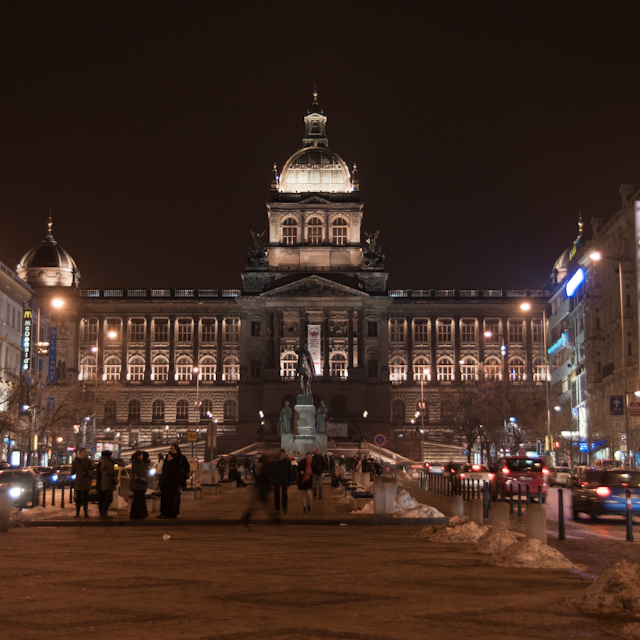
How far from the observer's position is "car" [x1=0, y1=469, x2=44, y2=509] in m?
34.8

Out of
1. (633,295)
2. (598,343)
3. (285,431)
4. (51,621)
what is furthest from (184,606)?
(598,343)

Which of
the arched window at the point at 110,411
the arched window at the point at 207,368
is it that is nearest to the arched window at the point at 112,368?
the arched window at the point at 110,411

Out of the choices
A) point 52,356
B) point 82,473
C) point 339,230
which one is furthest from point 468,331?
point 82,473

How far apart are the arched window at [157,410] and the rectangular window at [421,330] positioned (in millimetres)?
31101

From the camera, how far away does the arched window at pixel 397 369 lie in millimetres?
122125

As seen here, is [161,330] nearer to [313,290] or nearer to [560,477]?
[313,290]

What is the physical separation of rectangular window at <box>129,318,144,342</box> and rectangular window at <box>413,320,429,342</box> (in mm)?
32553

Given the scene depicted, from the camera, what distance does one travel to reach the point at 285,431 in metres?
72.7

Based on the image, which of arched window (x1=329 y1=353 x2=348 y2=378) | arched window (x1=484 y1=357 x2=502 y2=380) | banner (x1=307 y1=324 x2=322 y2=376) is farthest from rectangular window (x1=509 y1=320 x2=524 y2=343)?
banner (x1=307 y1=324 x2=322 y2=376)

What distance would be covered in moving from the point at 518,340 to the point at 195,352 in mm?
38530

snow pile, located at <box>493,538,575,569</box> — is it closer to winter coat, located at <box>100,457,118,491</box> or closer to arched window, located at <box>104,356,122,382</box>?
winter coat, located at <box>100,457,118,491</box>

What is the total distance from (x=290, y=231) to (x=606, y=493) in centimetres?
9839

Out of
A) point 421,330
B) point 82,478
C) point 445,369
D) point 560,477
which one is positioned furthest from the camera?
point 421,330

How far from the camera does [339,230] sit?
413ft
